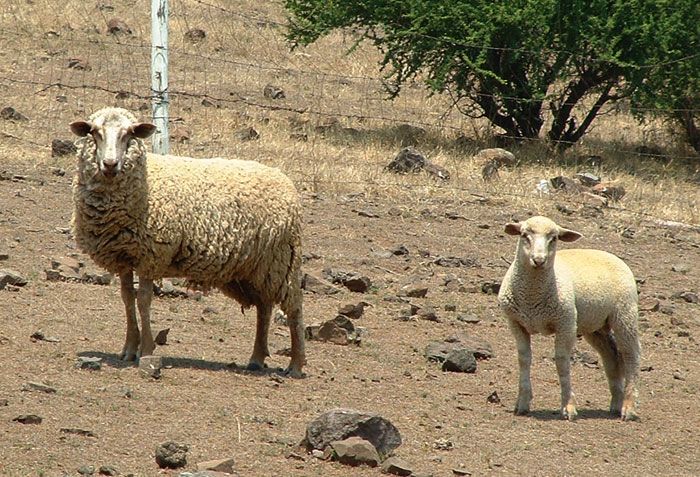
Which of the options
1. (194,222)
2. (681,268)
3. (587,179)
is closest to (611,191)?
(587,179)

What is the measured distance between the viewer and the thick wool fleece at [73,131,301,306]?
32.2ft

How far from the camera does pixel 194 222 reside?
32.8 ft

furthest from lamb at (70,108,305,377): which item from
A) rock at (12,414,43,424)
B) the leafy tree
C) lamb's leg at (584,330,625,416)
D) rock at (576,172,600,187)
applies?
the leafy tree

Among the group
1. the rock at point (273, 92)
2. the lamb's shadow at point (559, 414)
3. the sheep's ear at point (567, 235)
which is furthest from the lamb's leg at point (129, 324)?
the rock at point (273, 92)

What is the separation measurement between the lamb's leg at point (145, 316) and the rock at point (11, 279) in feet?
7.46

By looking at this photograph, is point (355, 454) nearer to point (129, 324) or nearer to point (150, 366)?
point (150, 366)

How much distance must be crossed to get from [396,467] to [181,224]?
10.5ft

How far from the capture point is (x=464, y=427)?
905 cm

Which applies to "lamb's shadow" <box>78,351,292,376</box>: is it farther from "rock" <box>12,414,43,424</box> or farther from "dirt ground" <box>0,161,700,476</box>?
"rock" <box>12,414,43,424</box>

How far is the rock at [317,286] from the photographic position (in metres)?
13.4

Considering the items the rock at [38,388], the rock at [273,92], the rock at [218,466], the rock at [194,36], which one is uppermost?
the rock at [194,36]

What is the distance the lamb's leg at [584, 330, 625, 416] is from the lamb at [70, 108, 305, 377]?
2384 mm

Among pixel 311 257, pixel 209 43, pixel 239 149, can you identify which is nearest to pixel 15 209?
pixel 311 257

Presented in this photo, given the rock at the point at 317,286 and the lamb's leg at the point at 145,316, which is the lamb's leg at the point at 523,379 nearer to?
the lamb's leg at the point at 145,316
